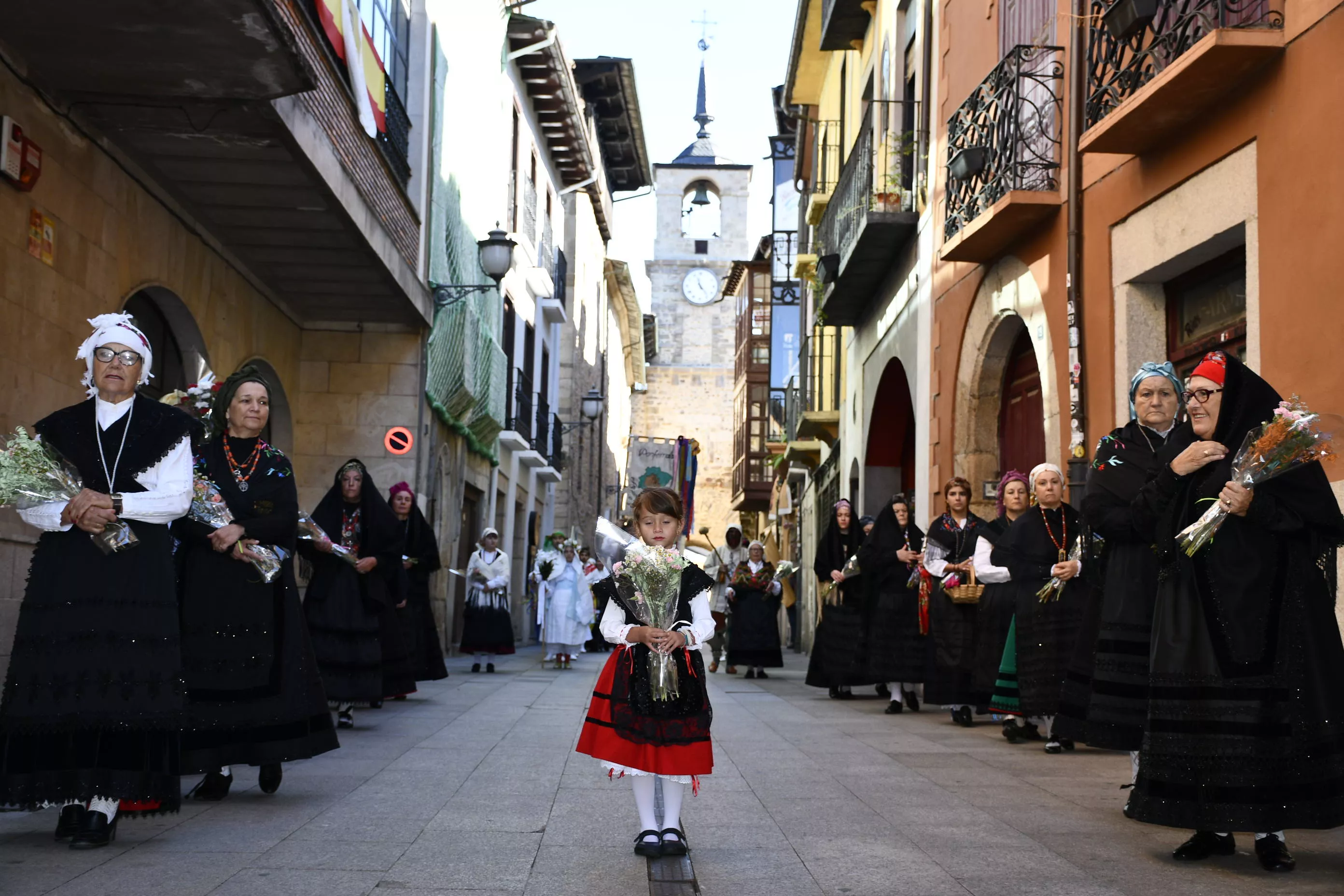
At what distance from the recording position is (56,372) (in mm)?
9719

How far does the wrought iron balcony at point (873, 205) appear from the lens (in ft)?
57.5

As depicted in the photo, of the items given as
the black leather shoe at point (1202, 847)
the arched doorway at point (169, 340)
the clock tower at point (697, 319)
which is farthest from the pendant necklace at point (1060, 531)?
the clock tower at point (697, 319)

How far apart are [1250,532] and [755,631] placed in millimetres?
13417

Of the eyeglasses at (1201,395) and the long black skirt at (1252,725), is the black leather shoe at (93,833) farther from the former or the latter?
the eyeglasses at (1201,395)

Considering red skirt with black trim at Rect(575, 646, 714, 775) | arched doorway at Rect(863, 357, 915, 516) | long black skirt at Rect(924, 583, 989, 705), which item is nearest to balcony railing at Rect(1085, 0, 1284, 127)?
long black skirt at Rect(924, 583, 989, 705)

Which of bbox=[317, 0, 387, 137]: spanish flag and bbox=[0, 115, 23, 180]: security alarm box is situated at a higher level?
bbox=[317, 0, 387, 137]: spanish flag

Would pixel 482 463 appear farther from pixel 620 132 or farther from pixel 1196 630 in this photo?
pixel 1196 630

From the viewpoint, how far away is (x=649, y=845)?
5.46 meters

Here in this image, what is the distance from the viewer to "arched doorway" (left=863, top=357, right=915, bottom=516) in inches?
815

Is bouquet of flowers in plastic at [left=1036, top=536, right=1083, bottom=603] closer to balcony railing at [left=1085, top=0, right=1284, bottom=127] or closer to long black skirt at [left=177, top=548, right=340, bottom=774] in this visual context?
balcony railing at [left=1085, top=0, right=1284, bottom=127]

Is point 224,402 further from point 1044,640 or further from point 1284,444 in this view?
point 1044,640

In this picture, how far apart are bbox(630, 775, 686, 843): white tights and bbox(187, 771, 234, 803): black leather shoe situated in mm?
2092

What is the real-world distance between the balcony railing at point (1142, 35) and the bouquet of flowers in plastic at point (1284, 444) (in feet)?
13.4

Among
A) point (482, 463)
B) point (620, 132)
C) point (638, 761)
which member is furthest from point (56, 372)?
point (620, 132)
